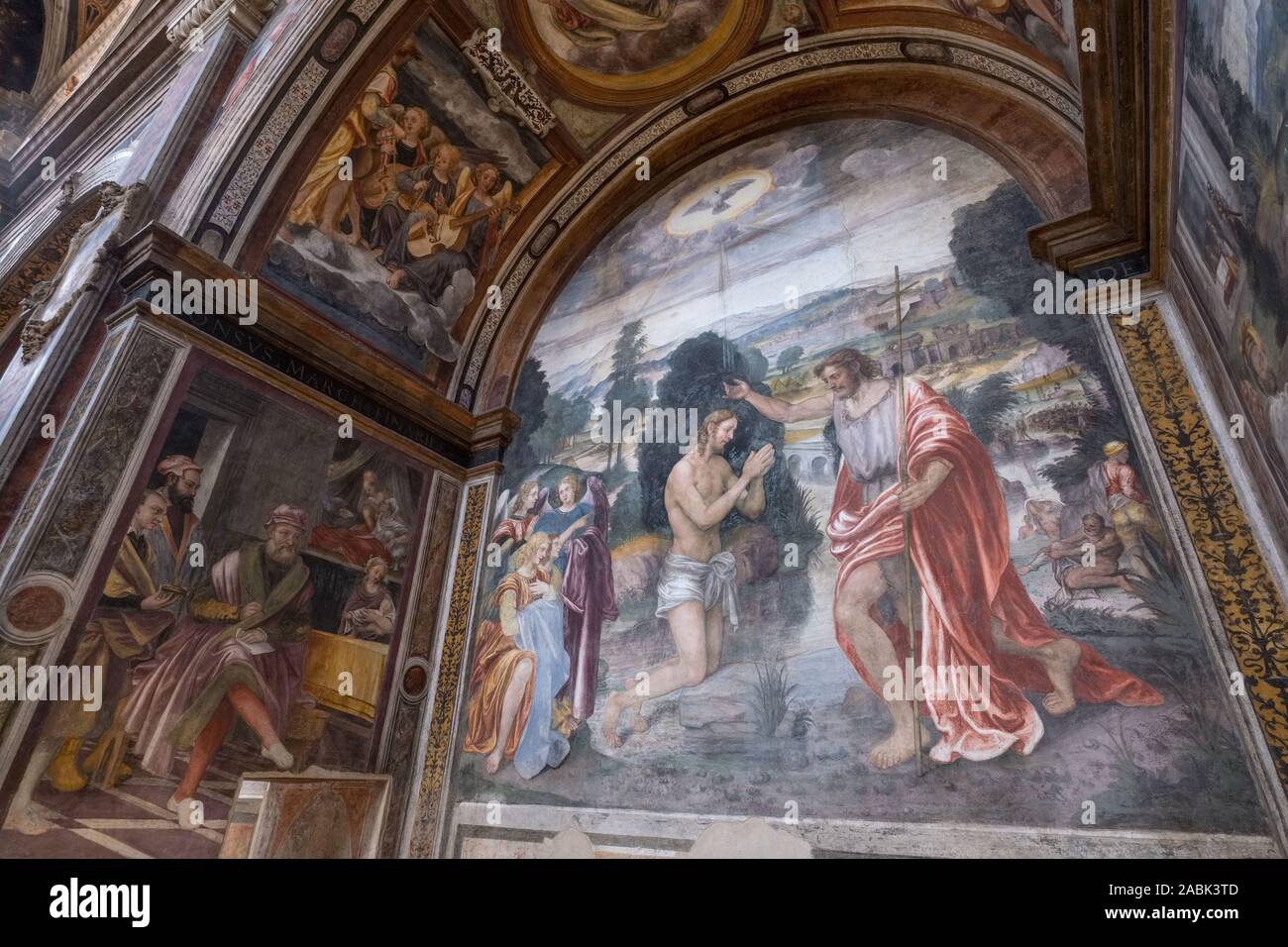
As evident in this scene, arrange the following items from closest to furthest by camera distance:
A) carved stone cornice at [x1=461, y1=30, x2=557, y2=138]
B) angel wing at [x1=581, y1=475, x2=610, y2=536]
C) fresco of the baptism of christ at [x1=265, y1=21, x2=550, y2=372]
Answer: angel wing at [x1=581, y1=475, x2=610, y2=536] → fresco of the baptism of christ at [x1=265, y1=21, x2=550, y2=372] → carved stone cornice at [x1=461, y1=30, x2=557, y2=138]

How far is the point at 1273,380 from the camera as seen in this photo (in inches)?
116

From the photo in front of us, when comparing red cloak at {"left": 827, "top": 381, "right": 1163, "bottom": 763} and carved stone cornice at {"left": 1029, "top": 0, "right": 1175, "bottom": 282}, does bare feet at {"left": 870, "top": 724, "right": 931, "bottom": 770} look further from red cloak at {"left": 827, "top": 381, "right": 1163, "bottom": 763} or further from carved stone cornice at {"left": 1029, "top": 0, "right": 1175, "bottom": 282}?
carved stone cornice at {"left": 1029, "top": 0, "right": 1175, "bottom": 282}

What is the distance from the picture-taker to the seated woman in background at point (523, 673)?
6145 mm

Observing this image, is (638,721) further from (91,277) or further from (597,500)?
(91,277)

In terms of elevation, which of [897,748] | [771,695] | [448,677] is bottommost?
[897,748]

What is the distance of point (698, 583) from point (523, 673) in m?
1.90

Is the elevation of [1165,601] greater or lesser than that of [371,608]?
lesser

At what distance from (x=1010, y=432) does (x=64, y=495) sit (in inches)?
254

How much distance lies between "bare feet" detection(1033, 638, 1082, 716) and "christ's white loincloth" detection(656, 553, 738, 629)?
2135 mm

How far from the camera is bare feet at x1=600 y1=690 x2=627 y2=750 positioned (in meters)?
5.72

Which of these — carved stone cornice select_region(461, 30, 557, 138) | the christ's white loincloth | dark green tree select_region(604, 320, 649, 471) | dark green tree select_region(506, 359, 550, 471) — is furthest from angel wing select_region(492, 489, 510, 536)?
carved stone cornice select_region(461, 30, 557, 138)

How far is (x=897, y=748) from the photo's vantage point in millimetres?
4535

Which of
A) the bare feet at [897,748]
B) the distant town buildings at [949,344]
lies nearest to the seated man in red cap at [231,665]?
the bare feet at [897,748]

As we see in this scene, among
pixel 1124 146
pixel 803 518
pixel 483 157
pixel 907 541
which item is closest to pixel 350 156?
pixel 483 157
